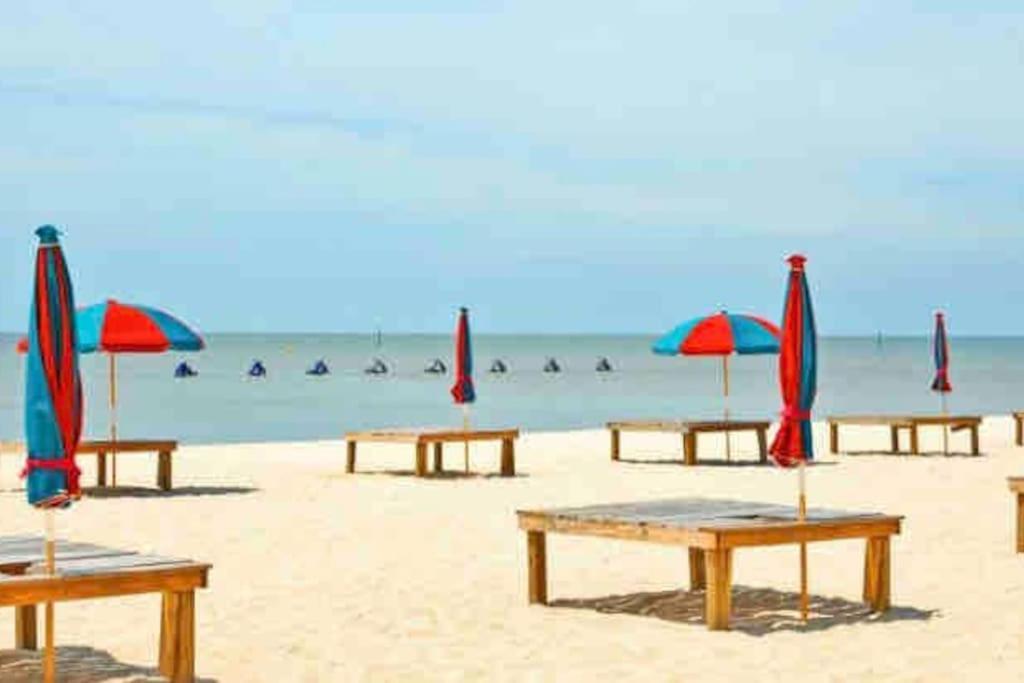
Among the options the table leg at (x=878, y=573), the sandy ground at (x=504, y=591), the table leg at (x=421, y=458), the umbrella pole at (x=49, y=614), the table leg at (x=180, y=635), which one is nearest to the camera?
the umbrella pole at (x=49, y=614)

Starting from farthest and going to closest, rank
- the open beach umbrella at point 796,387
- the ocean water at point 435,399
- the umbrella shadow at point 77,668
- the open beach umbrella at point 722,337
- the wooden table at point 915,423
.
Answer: the ocean water at point 435,399, the wooden table at point 915,423, the open beach umbrella at point 722,337, the open beach umbrella at point 796,387, the umbrella shadow at point 77,668

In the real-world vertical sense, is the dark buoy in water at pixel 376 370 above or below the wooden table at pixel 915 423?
above

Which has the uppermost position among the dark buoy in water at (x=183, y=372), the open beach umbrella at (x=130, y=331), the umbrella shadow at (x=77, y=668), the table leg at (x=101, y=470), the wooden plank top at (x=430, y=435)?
the dark buoy in water at (x=183, y=372)

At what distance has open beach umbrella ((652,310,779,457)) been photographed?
22.5 metres

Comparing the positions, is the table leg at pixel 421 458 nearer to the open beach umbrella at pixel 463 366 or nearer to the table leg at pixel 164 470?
the open beach umbrella at pixel 463 366

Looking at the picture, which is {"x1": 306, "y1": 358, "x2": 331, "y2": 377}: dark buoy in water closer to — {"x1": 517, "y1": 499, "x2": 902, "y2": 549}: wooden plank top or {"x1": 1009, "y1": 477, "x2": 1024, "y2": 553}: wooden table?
{"x1": 1009, "y1": 477, "x2": 1024, "y2": 553}: wooden table

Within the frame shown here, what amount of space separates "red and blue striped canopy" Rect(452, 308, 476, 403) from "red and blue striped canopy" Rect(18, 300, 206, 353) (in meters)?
3.57

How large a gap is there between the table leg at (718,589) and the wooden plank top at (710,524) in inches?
4.7

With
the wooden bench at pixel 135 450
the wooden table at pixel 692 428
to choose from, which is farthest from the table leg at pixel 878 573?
the wooden table at pixel 692 428

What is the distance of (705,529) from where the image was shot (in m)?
9.51

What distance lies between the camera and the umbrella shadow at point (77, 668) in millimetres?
8320

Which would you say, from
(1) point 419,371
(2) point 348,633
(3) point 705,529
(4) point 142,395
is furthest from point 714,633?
(1) point 419,371

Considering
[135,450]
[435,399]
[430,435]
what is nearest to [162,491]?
[135,450]

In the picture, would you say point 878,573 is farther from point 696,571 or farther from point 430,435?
point 430,435
